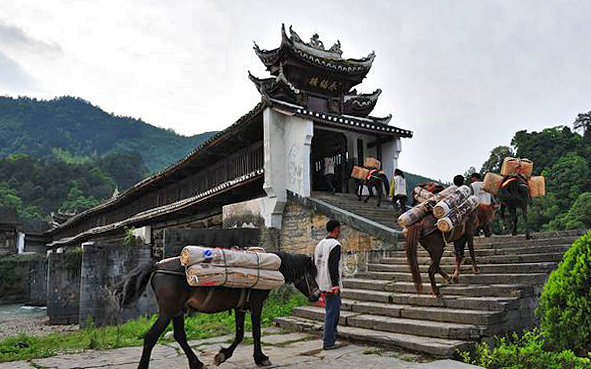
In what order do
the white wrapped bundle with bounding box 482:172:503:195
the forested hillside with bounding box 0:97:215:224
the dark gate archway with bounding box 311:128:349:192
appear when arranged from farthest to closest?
1. the forested hillside with bounding box 0:97:215:224
2. the dark gate archway with bounding box 311:128:349:192
3. the white wrapped bundle with bounding box 482:172:503:195

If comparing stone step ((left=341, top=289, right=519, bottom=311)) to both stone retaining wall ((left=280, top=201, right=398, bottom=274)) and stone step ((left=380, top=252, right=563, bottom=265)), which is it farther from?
stone retaining wall ((left=280, top=201, right=398, bottom=274))

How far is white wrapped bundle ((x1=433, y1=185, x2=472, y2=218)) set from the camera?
6.36m

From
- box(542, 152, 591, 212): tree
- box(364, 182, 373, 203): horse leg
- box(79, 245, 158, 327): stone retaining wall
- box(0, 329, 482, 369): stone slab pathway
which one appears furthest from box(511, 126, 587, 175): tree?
box(0, 329, 482, 369): stone slab pathway

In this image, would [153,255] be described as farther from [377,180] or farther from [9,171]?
[9,171]

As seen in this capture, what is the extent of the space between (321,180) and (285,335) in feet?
31.1

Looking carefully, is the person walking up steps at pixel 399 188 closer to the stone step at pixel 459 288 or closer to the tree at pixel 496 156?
the stone step at pixel 459 288

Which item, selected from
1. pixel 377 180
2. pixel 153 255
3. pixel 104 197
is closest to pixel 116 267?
pixel 153 255

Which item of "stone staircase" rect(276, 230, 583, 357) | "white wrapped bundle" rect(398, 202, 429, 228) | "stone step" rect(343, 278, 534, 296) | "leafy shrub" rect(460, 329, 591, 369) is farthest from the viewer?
"white wrapped bundle" rect(398, 202, 429, 228)

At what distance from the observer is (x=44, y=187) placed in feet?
208

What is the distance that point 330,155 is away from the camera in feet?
52.6

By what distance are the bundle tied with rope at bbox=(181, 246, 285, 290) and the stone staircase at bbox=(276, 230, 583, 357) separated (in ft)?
5.37

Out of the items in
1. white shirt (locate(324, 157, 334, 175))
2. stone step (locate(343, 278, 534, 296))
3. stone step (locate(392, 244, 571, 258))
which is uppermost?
white shirt (locate(324, 157, 334, 175))

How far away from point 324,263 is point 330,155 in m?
10.4

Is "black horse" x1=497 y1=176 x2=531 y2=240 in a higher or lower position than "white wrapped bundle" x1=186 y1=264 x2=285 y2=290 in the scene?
higher
